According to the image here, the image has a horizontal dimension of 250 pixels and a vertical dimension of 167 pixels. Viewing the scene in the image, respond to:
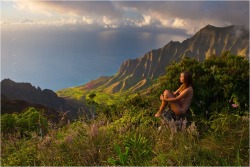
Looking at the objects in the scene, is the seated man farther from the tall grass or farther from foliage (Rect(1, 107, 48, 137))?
foliage (Rect(1, 107, 48, 137))

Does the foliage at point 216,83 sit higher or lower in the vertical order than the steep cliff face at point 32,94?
higher

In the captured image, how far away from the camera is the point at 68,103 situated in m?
150

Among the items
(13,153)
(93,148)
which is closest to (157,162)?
(93,148)

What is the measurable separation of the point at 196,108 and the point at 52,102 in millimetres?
125592

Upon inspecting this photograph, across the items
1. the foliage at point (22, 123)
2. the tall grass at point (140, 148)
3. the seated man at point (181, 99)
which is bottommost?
the foliage at point (22, 123)

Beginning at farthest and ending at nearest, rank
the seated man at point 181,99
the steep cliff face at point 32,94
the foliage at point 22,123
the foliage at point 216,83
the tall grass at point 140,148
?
the steep cliff face at point 32,94
the foliage at point 22,123
the foliage at point 216,83
the seated man at point 181,99
the tall grass at point 140,148

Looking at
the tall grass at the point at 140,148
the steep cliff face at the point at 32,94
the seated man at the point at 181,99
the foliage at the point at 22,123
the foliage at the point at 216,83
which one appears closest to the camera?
the tall grass at the point at 140,148

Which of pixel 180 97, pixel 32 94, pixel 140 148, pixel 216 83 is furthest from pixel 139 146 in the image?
pixel 32 94

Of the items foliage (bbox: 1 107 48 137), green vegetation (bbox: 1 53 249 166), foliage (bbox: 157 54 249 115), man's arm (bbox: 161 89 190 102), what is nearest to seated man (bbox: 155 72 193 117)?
man's arm (bbox: 161 89 190 102)

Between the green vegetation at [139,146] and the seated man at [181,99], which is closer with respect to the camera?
the green vegetation at [139,146]

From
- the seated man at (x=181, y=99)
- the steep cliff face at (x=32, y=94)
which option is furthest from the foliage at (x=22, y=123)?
the steep cliff face at (x=32, y=94)

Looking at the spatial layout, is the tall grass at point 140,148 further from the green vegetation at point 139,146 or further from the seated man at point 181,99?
the seated man at point 181,99

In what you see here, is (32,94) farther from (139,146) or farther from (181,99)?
(139,146)

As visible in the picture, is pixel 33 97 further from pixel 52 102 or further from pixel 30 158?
pixel 30 158
